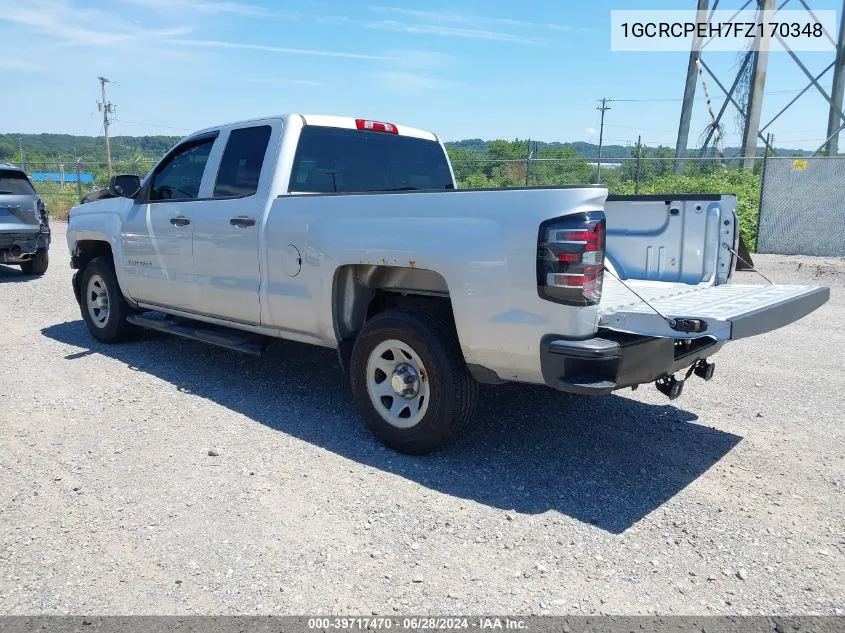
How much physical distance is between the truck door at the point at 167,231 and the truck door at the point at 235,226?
0.21m

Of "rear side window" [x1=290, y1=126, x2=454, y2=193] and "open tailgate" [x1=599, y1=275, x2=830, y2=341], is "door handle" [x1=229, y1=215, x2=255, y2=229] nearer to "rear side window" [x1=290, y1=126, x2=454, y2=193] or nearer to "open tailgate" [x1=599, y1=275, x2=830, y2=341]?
"rear side window" [x1=290, y1=126, x2=454, y2=193]

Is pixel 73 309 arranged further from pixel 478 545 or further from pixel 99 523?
pixel 478 545

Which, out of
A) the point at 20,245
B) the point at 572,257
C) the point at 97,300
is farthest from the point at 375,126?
the point at 20,245

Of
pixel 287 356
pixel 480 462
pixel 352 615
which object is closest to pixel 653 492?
pixel 480 462

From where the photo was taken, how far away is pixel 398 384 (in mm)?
4188

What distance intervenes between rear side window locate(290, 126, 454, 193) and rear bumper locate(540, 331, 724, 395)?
245 centimetres

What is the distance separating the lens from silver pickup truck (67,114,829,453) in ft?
11.4

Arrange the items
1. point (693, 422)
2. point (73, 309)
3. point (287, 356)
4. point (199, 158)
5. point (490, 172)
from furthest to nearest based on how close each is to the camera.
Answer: point (490, 172), point (73, 309), point (287, 356), point (199, 158), point (693, 422)

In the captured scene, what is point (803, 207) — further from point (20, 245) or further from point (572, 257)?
point (20, 245)

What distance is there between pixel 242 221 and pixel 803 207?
1282cm

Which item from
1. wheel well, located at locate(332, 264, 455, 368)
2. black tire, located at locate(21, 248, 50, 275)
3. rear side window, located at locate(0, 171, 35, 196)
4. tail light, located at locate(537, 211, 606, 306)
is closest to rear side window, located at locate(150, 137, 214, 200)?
wheel well, located at locate(332, 264, 455, 368)

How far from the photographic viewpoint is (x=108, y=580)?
118 inches

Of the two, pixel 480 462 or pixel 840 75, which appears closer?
pixel 480 462

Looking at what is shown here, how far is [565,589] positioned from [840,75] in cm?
2178
